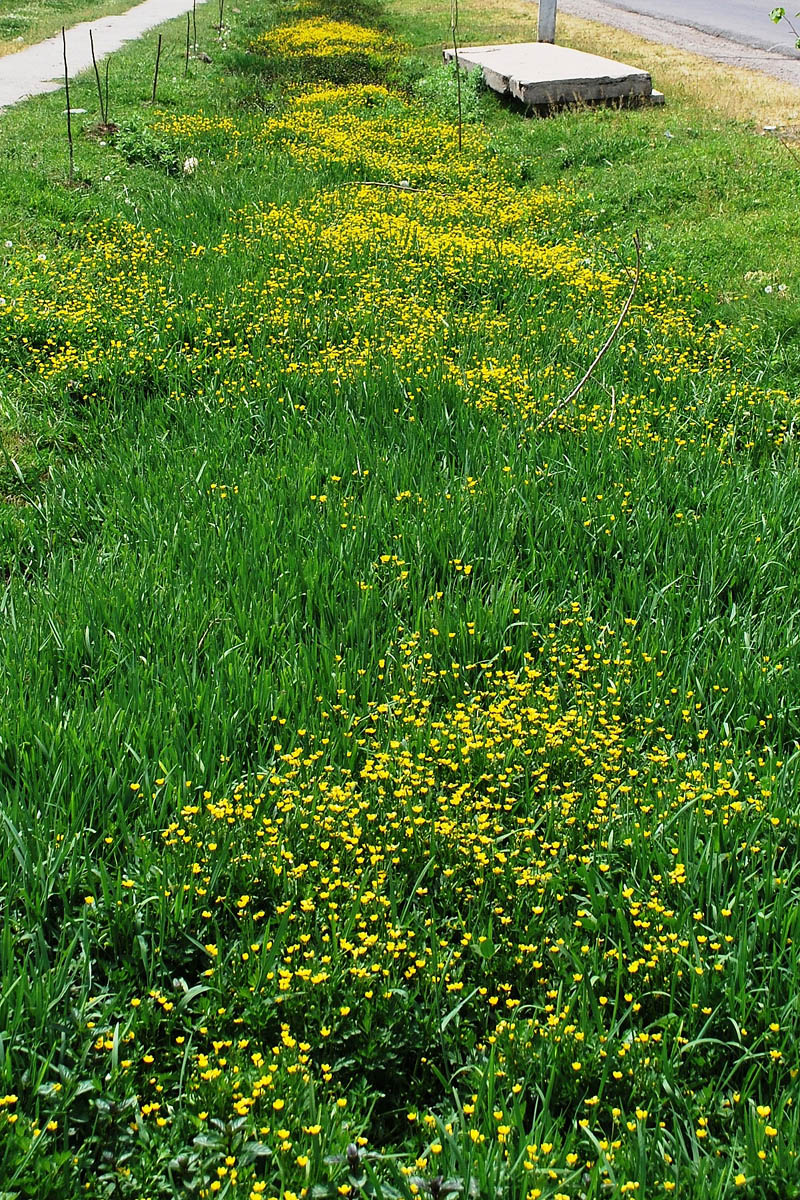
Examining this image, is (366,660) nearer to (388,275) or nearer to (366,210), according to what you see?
(388,275)

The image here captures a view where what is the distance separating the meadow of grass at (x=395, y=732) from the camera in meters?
2.28

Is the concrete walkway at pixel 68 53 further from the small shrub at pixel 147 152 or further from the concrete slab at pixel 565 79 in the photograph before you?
the concrete slab at pixel 565 79

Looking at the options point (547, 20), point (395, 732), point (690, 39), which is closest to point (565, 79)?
point (547, 20)

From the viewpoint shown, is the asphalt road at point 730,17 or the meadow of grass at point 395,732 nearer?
the meadow of grass at point 395,732

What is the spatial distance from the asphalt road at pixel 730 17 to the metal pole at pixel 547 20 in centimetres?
297

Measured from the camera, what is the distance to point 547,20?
16219 millimetres

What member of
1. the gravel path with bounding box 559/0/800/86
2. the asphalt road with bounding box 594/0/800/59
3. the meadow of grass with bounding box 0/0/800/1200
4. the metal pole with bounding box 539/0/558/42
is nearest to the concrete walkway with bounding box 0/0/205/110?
the metal pole with bounding box 539/0/558/42

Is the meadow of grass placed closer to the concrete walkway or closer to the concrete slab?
the concrete slab

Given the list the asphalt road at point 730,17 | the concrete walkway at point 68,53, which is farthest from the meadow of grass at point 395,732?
the asphalt road at point 730,17

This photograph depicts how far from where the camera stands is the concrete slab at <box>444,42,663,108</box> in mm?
13062

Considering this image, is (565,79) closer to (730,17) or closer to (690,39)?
(690,39)

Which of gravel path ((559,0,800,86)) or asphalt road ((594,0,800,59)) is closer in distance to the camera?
gravel path ((559,0,800,86))

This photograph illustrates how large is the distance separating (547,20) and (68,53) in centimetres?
852

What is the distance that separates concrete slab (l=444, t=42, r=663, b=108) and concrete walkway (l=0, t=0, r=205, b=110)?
6529 millimetres
